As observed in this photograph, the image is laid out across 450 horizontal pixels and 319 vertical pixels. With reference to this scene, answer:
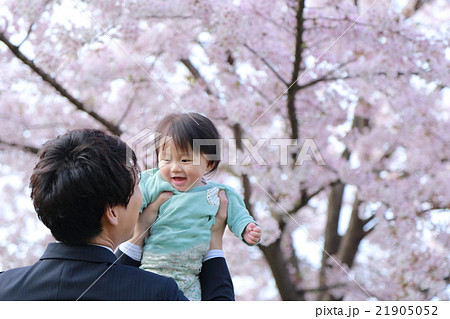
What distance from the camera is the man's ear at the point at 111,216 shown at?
36.7 inches

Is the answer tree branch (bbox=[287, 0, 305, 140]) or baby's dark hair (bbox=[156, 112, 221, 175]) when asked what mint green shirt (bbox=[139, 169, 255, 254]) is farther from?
tree branch (bbox=[287, 0, 305, 140])

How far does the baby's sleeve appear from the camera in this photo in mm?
1243

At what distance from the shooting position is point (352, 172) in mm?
3086

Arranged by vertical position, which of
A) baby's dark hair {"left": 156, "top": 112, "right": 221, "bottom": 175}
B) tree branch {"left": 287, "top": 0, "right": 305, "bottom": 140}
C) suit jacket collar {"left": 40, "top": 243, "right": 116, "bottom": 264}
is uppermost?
tree branch {"left": 287, "top": 0, "right": 305, "bottom": 140}

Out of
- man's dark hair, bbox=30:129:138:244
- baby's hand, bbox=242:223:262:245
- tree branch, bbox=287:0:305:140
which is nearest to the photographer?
man's dark hair, bbox=30:129:138:244

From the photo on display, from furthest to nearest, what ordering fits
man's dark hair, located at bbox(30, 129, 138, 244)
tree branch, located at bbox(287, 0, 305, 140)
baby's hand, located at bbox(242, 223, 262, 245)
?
tree branch, located at bbox(287, 0, 305, 140)
baby's hand, located at bbox(242, 223, 262, 245)
man's dark hair, located at bbox(30, 129, 138, 244)

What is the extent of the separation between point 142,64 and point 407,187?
172 cm

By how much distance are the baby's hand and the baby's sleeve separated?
19 mm

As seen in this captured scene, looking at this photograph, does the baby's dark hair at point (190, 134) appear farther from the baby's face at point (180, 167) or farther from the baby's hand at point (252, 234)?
the baby's hand at point (252, 234)

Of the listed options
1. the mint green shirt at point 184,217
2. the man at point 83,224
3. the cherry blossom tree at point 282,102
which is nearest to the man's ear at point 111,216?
the man at point 83,224

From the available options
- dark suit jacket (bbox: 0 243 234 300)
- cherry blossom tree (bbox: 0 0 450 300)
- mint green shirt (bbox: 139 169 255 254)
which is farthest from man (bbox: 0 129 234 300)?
cherry blossom tree (bbox: 0 0 450 300)

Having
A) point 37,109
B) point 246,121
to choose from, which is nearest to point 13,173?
point 37,109

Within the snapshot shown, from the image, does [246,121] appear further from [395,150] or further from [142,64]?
[395,150]

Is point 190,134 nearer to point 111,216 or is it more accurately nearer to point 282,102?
point 111,216
